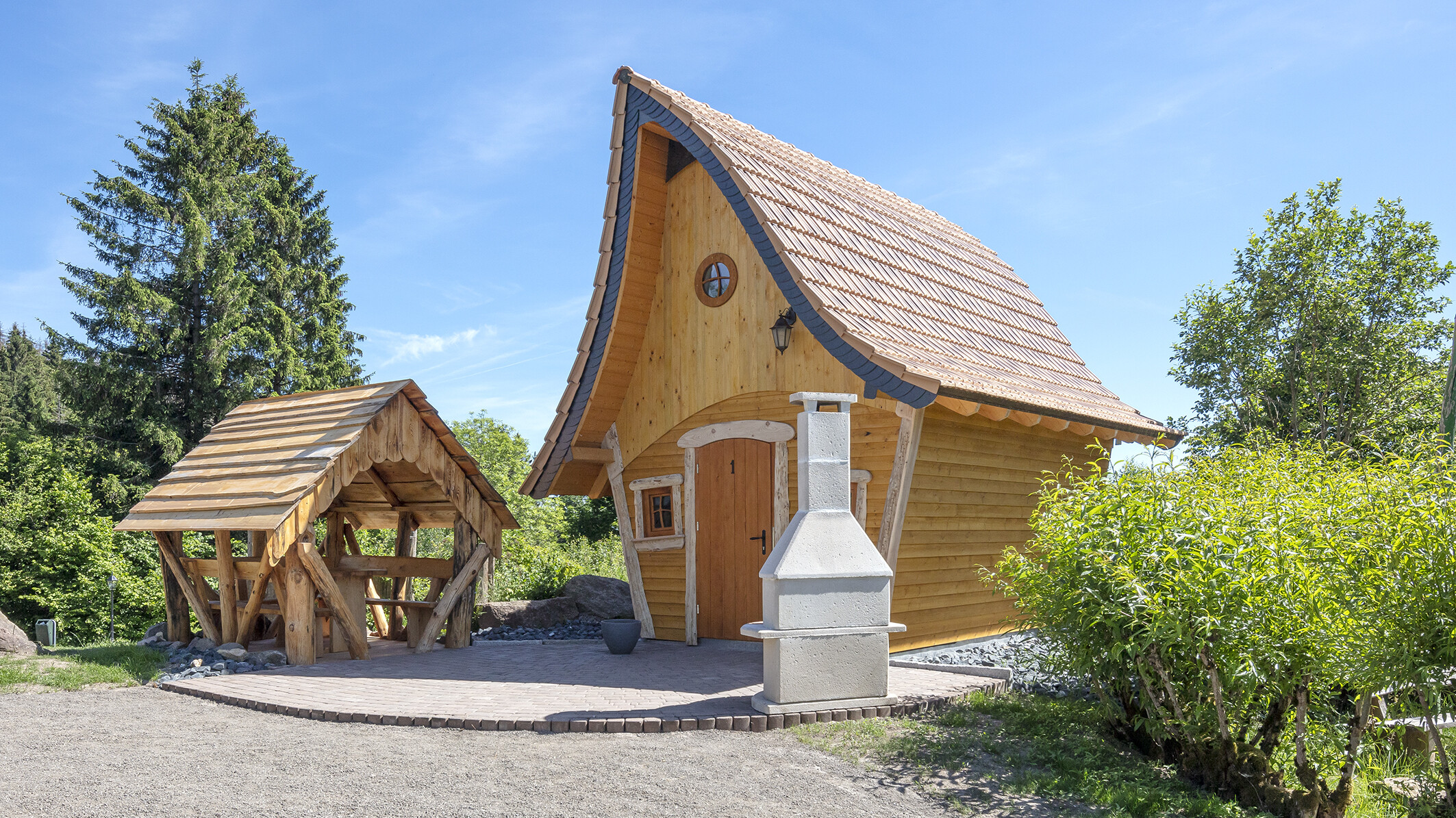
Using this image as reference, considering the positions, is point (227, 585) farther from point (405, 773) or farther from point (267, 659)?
point (405, 773)

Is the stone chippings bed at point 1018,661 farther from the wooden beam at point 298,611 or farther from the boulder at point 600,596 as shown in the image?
the wooden beam at point 298,611

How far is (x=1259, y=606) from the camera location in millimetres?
5109

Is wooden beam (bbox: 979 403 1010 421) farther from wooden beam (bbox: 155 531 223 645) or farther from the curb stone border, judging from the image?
wooden beam (bbox: 155 531 223 645)

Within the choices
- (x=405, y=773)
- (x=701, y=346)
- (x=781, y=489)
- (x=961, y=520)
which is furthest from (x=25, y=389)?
(x=405, y=773)

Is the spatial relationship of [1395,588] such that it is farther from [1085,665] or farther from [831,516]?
[831,516]

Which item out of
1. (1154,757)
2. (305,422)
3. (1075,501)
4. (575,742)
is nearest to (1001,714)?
(1154,757)

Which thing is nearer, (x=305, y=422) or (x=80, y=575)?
(x=305, y=422)

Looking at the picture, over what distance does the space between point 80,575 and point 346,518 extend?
29.0ft

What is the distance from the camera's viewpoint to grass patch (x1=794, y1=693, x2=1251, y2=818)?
517 cm

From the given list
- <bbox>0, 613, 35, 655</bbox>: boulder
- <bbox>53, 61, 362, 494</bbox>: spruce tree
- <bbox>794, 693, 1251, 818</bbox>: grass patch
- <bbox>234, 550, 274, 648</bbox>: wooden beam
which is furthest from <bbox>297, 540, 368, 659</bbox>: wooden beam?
<bbox>53, 61, 362, 494</bbox>: spruce tree

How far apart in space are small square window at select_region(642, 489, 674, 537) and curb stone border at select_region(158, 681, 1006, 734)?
447 centimetres

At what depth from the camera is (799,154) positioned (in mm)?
13234

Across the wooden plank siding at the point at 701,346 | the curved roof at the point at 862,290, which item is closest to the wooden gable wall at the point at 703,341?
the wooden plank siding at the point at 701,346

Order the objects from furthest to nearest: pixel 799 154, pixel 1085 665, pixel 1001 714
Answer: pixel 799 154 → pixel 1001 714 → pixel 1085 665
